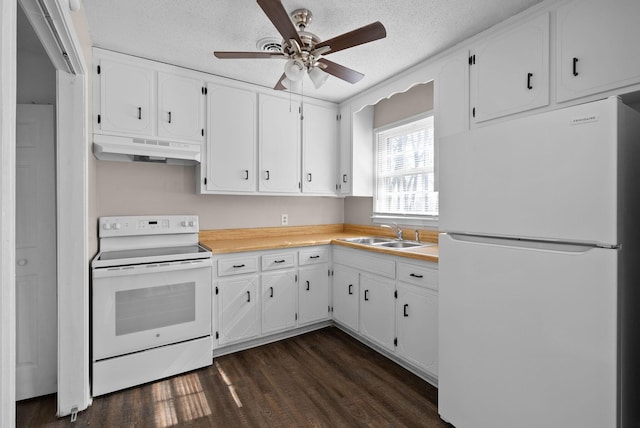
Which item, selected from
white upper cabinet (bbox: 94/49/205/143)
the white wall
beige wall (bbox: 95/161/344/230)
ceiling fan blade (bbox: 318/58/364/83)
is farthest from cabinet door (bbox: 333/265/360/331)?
the white wall

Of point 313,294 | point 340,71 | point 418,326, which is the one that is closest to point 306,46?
point 340,71

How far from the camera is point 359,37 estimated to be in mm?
1744

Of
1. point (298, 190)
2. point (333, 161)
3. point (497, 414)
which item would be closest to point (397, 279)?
point (497, 414)

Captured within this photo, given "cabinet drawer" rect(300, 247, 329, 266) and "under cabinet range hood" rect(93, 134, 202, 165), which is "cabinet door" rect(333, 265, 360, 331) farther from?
"under cabinet range hood" rect(93, 134, 202, 165)

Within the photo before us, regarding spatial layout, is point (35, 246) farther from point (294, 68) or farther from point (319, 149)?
point (319, 149)

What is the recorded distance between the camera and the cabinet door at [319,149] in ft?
11.3

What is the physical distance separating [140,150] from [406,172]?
238 cm

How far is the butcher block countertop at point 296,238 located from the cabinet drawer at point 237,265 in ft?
0.27

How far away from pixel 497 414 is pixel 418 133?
236 cm

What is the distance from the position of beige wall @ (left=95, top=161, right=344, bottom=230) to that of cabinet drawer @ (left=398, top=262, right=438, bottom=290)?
63.0 inches

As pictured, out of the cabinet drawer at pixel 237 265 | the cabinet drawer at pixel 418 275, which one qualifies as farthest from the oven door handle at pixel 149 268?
the cabinet drawer at pixel 418 275

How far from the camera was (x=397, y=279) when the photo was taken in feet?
8.01

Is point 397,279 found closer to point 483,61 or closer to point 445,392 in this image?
point 445,392

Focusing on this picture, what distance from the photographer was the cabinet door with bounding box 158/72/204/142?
2656 mm
